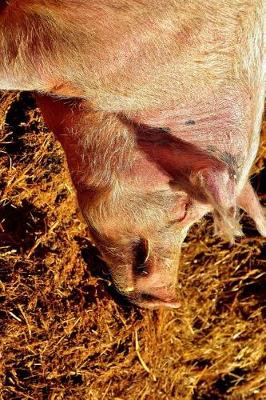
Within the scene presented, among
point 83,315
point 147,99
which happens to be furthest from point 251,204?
point 83,315

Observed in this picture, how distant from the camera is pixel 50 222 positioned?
3230 millimetres

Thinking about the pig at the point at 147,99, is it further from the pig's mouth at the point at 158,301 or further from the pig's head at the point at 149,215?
the pig's mouth at the point at 158,301

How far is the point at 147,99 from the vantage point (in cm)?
214

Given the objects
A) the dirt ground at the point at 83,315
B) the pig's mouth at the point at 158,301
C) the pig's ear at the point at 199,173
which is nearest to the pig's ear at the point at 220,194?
the pig's ear at the point at 199,173

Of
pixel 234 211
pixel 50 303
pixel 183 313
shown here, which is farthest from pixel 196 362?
pixel 234 211

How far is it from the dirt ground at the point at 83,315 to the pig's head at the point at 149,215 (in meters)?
0.54

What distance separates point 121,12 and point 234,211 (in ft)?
1.88

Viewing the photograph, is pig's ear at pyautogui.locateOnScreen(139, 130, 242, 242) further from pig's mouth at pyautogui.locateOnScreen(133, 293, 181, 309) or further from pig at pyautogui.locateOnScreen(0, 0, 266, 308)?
pig's mouth at pyautogui.locateOnScreen(133, 293, 181, 309)

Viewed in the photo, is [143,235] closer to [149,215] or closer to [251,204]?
[149,215]

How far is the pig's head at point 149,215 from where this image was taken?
216 centimetres

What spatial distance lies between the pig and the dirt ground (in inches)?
26.5

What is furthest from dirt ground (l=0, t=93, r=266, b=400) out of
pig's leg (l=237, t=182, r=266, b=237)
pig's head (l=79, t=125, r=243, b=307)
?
pig's leg (l=237, t=182, r=266, b=237)

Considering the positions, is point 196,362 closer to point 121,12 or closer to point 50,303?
point 50,303

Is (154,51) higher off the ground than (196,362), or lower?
higher
